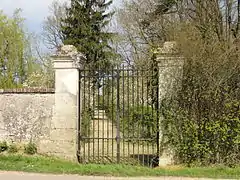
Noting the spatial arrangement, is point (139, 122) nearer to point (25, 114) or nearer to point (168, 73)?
point (168, 73)

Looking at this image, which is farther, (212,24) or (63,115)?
(212,24)

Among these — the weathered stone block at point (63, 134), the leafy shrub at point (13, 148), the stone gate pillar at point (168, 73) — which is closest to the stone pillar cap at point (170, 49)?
the stone gate pillar at point (168, 73)

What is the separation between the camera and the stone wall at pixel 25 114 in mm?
12484

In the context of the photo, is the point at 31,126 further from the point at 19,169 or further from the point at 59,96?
the point at 19,169

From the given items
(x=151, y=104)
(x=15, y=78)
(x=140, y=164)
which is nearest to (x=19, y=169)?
(x=140, y=164)

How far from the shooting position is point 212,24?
16297mm

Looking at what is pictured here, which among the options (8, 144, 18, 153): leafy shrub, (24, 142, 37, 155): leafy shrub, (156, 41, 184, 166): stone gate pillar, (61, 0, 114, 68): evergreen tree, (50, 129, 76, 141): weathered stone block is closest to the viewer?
(156, 41, 184, 166): stone gate pillar

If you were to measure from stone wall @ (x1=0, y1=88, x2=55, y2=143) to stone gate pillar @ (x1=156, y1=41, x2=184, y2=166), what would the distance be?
3.33 metres

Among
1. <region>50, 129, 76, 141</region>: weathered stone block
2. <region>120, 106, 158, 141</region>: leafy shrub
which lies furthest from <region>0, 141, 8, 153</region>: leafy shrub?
<region>120, 106, 158, 141</region>: leafy shrub

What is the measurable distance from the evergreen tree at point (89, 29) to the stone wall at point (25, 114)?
671 inches

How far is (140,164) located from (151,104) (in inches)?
69.5

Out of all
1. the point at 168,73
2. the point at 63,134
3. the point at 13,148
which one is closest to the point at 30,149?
the point at 13,148

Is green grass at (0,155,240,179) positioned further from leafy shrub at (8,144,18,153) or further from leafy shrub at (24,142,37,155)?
leafy shrub at (8,144,18,153)

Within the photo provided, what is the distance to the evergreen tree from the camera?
100ft
